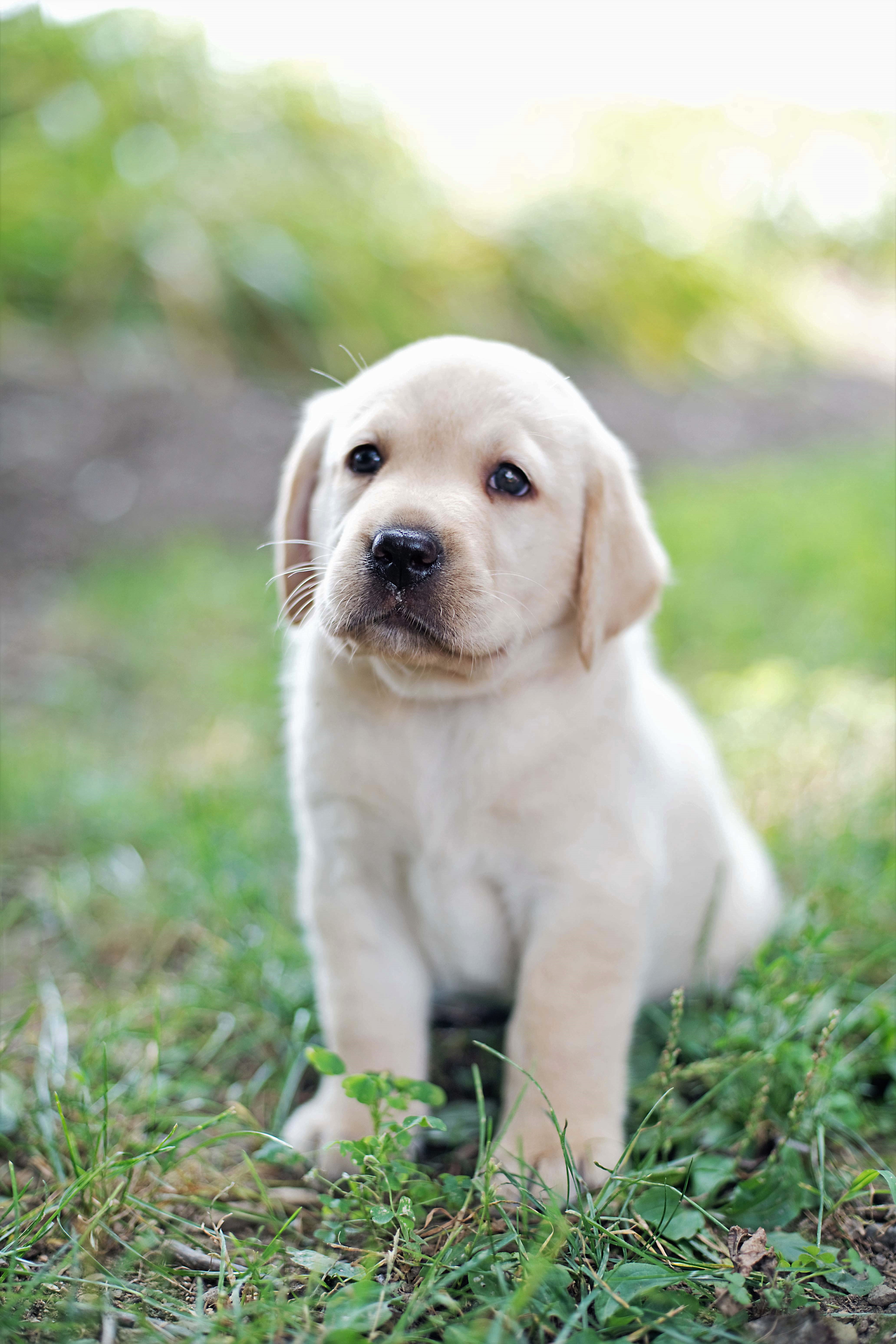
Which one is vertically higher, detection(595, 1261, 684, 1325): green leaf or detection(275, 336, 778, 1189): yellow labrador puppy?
detection(275, 336, 778, 1189): yellow labrador puppy

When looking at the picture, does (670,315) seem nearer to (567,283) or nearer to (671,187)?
(567,283)

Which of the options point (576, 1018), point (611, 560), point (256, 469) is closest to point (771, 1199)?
point (576, 1018)

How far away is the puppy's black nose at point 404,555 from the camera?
6.33 feet

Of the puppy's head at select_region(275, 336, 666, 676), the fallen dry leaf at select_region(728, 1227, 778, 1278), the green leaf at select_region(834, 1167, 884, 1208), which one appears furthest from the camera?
the puppy's head at select_region(275, 336, 666, 676)

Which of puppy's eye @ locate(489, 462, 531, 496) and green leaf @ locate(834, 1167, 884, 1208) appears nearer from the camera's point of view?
green leaf @ locate(834, 1167, 884, 1208)

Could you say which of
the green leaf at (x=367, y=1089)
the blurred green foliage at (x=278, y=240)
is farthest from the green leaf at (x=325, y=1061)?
the blurred green foliage at (x=278, y=240)

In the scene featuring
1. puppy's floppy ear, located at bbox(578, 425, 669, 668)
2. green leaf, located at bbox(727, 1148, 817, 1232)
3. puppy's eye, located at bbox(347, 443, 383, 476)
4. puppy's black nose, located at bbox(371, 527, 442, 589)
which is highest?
puppy's eye, located at bbox(347, 443, 383, 476)

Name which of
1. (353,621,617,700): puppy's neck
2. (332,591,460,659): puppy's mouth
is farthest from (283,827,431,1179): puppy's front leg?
(332,591,460,659): puppy's mouth

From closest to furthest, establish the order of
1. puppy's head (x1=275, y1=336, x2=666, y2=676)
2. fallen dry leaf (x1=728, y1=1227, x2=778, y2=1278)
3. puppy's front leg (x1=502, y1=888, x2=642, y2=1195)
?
fallen dry leaf (x1=728, y1=1227, x2=778, y2=1278), puppy's head (x1=275, y1=336, x2=666, y2=676), puppy's front leg (x1=502, y1=888, x2=642, y2=1195)

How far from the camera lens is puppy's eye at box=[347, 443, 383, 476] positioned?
2.15 meters

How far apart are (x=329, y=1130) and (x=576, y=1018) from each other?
22.8 inches

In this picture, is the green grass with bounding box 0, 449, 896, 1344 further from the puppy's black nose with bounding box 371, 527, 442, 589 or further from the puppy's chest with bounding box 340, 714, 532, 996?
the puppy's black nose with bounding box 371, 527, 442, 589

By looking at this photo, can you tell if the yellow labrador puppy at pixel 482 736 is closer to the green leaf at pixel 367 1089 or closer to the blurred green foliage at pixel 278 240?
the green leaf at pixel 367 1089

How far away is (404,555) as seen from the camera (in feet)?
6.35
